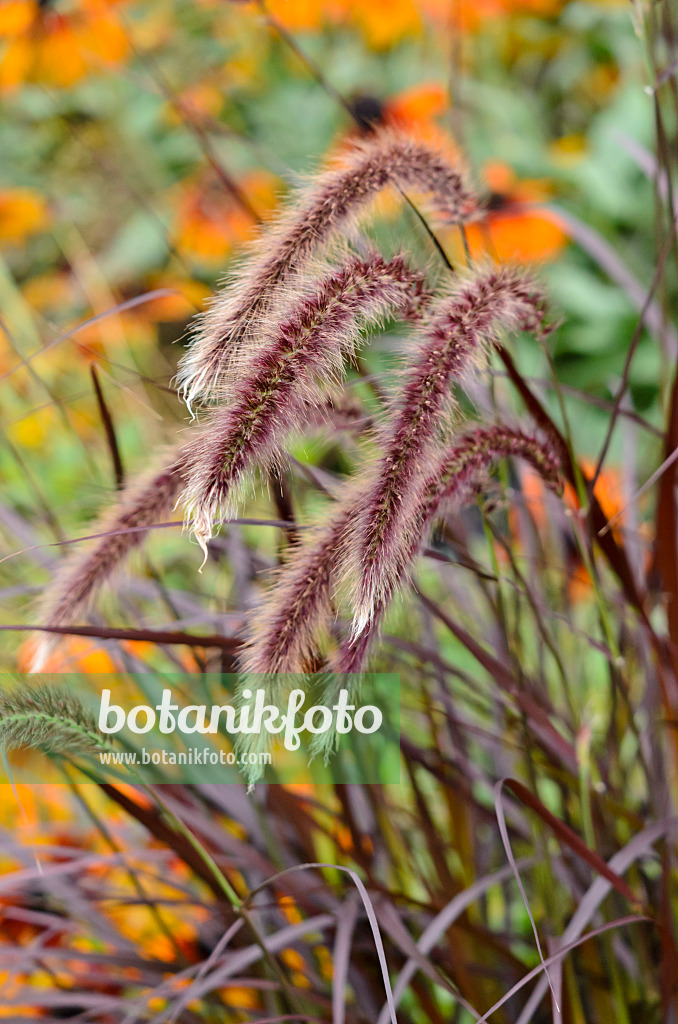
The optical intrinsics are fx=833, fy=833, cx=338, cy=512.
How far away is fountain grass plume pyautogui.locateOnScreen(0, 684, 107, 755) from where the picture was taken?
1.36ft

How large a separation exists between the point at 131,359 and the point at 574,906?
1.33 m

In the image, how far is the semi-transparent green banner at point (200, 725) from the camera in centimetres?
42

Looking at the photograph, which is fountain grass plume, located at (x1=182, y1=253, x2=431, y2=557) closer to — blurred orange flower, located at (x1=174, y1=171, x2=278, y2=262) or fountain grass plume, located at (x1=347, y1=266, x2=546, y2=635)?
fountain grass plume, located at (x1=347, y1=266, x2=546, y2=635)

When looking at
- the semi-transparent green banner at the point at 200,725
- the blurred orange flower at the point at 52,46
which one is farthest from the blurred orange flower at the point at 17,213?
the semi-transparent green banner at the point at 200,725

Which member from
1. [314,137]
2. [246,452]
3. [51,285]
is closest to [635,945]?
[246,452]

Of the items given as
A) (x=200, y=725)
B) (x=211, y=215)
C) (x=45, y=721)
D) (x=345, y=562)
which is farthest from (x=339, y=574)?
(x=211, y=215)

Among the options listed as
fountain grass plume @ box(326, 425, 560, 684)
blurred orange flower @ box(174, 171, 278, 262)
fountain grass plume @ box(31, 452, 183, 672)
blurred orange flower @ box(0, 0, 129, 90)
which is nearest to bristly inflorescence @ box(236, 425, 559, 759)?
fountain grass plume @ box(326, 425, 560, 684)

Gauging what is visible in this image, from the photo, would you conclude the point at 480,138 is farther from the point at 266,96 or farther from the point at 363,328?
the point at 363,328

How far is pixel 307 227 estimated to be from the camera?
1.46ft

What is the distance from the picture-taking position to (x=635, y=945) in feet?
1.90

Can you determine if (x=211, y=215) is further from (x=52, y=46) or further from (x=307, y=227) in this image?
(x=307, y=227)

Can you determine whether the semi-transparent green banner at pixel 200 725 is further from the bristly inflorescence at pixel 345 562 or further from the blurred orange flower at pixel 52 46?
the blurred orange flower at pixel 52 46

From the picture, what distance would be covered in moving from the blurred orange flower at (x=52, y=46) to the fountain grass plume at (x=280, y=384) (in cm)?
135

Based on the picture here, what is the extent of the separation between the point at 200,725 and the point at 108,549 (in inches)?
8.0
